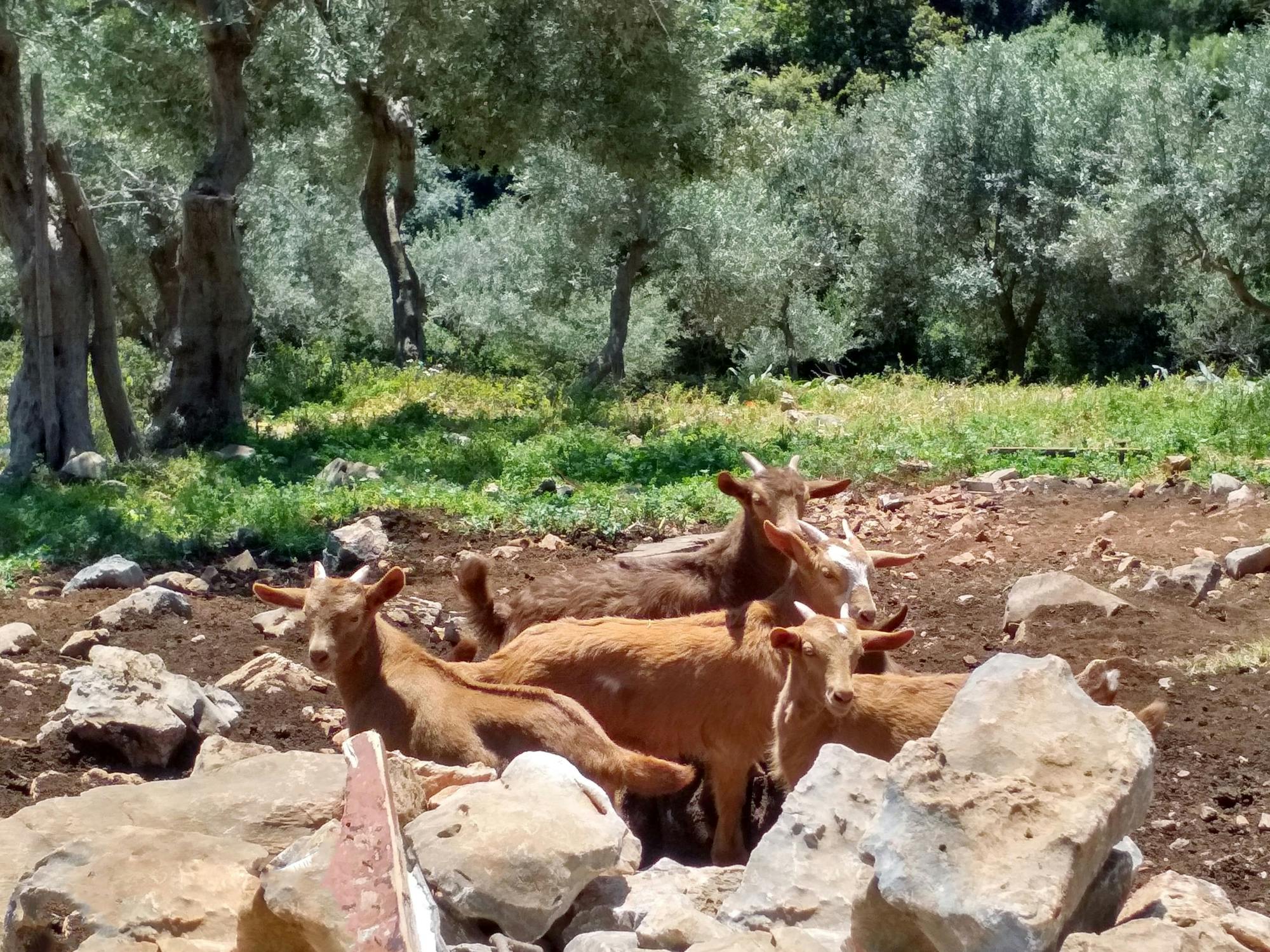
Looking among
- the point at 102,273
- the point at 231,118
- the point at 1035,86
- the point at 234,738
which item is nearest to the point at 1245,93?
the point at 1035,86

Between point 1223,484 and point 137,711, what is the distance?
888cm

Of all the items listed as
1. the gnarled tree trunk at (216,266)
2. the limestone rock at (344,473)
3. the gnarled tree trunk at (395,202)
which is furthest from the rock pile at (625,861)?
the gnarled tree trunk at (395,202)

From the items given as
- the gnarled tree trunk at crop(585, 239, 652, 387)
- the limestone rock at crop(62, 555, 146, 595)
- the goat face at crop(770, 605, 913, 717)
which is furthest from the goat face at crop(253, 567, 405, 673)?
the gnarled tree trunk at crop(585, 239, 652, 387)

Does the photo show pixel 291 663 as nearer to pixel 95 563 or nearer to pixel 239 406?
pixel 95 563

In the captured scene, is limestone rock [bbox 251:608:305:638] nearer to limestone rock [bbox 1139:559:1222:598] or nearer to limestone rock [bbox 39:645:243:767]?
limestone rock [bbox 39:645:243:767]

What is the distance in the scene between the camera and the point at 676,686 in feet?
19.6

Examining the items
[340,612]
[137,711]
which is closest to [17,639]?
[137,711]

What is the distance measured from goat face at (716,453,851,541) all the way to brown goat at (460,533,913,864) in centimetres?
120

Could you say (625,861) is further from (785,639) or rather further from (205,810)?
(205,810)

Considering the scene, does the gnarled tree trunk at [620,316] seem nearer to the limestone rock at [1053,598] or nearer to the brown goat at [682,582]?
the limestone rock at [1053,598]

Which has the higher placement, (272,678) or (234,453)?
(272,678)

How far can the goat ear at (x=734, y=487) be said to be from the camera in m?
7.07

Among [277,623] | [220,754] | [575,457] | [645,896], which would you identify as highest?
[220,754]

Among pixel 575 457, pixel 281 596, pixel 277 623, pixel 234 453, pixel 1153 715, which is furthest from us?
pixel 234 453
